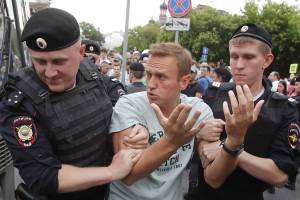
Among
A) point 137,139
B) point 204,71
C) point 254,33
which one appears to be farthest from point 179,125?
point 204,71

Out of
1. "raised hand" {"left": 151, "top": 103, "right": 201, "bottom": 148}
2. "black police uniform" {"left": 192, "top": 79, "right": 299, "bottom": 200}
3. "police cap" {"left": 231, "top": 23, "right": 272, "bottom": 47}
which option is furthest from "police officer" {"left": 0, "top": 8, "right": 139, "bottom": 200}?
"police cap" {"left": 231, "top": 23, "right": 272, "bottom": 47}

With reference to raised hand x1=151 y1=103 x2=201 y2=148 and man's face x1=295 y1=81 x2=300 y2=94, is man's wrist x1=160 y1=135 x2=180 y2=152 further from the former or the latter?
man's face x1=295 y1=81 x2=300 y2=94

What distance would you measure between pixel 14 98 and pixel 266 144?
1466 millimetres

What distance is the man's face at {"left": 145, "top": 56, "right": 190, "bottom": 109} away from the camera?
2043mm

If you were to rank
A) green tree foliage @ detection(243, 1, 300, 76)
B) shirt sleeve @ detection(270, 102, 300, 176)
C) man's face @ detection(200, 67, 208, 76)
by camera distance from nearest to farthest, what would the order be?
shirt sleeve @ detection(270, 102, 300, 176), man's face @ detection(200, 67, 208, 76), green tree foliage @ detection(243, 1, 300, 76)

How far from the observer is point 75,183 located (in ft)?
5.77

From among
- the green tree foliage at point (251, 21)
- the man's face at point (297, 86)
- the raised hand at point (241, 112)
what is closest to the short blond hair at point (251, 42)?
the raised hand at point (241, 112)

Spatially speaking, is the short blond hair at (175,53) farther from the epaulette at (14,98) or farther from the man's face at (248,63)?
the epaulette at (14,98)

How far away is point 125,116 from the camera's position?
197 cm

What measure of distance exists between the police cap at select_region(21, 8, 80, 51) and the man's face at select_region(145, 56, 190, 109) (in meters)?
0.47

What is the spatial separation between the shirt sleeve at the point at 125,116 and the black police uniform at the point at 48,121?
2.8 inches

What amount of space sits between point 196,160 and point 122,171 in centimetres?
87

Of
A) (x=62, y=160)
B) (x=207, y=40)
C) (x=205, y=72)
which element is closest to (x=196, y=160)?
(x=62, y=160)

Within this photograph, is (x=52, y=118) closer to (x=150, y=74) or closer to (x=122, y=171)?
(x=122, y=171)
